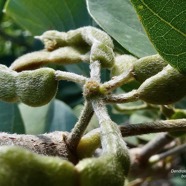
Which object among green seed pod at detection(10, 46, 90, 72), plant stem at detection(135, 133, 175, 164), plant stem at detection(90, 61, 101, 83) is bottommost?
plant stem at detection(135, 133, 175, 164)

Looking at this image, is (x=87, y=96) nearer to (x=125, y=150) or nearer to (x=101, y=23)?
(x=125, y=150)

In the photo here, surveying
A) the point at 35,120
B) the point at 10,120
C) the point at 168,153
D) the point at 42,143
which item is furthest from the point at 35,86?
the point at 168,153

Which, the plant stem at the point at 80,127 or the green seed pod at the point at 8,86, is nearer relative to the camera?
the plant stem at the point at 80,127

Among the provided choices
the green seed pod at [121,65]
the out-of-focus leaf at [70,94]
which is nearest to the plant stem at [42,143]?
the green seed pod at [121,65]

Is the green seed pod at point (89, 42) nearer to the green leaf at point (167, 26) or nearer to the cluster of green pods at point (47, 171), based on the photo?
the green leaf at point (167, 26)

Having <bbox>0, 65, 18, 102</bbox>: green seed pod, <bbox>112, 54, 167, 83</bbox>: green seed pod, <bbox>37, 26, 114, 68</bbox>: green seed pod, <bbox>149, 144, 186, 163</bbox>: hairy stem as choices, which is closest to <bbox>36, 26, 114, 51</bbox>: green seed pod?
<bbox>37, 26, 114, 68</bbox>: green seed pod

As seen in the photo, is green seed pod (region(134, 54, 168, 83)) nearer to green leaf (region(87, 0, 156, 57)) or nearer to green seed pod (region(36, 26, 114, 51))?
green seed pod (region(36, 26, 114, 51))
